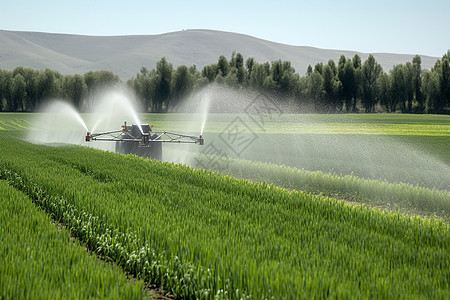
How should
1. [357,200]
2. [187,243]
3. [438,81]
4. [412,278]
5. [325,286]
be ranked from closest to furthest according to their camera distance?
[325,286]
[412,278]
[187,243]
[357,200]
[438,81]

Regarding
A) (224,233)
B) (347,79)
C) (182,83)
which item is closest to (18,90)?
(182,83)

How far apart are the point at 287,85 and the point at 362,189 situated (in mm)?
68700

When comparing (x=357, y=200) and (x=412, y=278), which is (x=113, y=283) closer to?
(x=412, y=278)

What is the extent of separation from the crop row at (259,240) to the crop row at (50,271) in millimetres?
732

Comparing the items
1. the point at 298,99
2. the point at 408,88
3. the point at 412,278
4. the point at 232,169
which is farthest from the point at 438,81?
the point at 412,278

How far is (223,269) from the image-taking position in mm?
4797

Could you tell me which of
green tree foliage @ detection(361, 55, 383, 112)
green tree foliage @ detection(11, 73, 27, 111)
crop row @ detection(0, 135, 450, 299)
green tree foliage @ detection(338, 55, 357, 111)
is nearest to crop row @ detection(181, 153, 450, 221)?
crop row @ detection(0, 135, 450, 299)

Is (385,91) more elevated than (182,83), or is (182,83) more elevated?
(182,83)

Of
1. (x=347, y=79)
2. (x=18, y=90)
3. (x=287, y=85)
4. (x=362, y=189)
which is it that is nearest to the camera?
(x=362, y=189)

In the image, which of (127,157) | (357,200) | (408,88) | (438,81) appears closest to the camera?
(357,200)

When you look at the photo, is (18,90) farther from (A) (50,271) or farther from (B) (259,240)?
(A) (50,271)

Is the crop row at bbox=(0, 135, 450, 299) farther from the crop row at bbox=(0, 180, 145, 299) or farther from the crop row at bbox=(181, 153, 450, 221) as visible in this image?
the crop row at bbox=(181, 153, 450, 221)

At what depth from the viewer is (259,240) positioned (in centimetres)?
614

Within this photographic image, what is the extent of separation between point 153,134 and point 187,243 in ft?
50.9
